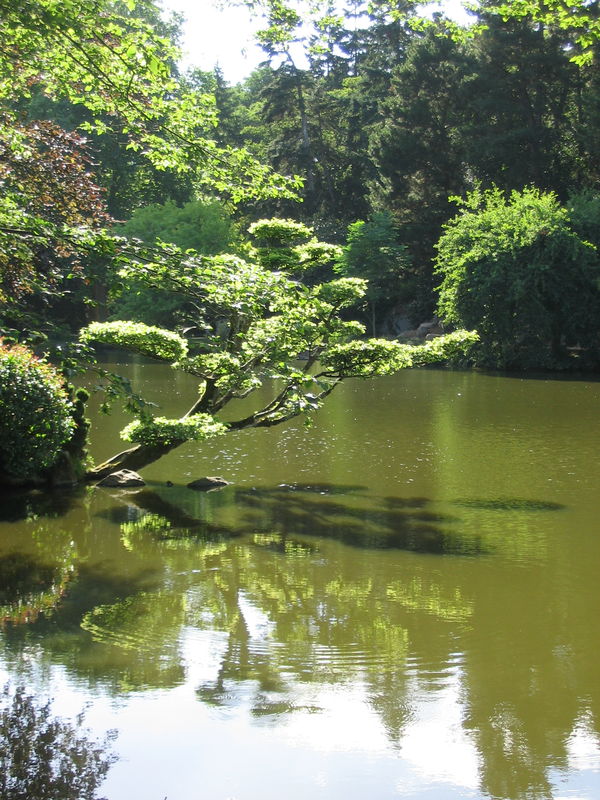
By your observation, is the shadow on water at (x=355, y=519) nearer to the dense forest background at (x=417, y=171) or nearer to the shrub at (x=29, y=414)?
the shrub at (x=29, y=414)

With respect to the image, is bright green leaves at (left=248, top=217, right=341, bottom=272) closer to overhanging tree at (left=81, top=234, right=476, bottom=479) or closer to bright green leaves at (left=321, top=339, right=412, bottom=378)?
overhanging tree at (left=81, top=234, right=476, bottom=479)

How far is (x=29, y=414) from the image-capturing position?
31.6 ft

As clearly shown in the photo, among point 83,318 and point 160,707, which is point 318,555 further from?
point 83,318

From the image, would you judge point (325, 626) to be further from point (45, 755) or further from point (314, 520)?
point (314, 520)

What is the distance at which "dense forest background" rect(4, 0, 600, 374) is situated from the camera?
95.1 feet

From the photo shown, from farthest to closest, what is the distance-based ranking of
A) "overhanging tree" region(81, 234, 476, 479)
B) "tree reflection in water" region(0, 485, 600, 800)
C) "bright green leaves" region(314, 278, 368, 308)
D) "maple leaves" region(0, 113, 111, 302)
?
"bright green leaves" region(314, 278, 368, 308)
"maple leaves" region(0, 113, 111, 302)
"overhanging tree" region(81, 234, 476, 479)
"tree reflection in water" region(0, 485, 600, 800)

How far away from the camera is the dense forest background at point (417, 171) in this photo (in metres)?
29.0

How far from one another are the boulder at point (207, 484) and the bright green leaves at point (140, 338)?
5.41 feet

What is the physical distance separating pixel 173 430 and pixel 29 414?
1.63 meters

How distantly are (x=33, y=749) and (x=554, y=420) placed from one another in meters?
14.1

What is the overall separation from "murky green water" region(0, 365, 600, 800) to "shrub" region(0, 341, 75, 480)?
605 millimetres

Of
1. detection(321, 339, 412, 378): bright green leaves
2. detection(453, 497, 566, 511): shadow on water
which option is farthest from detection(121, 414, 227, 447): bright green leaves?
detection(453, 497, 566, 511): shadow on water

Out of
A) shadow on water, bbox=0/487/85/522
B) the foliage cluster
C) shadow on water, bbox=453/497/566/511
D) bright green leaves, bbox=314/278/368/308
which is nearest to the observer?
shadow on water, bbox=0/487/85/522

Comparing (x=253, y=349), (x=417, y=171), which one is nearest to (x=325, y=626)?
(x=253, y=349)
